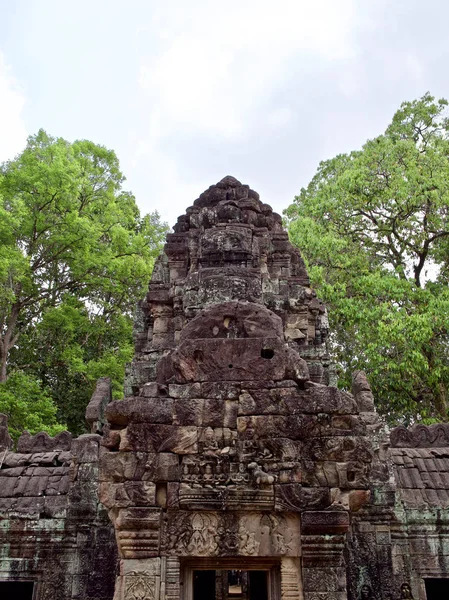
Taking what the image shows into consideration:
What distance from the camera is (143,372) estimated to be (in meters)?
7.71

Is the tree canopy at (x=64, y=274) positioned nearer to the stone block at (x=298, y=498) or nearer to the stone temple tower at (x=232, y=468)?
the stone temple tower at (x=232, y=468)

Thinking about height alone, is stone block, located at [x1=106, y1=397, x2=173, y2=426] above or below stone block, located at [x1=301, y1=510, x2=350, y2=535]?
above

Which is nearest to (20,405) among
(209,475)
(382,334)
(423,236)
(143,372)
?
(143,372)

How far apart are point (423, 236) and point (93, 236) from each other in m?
9.36

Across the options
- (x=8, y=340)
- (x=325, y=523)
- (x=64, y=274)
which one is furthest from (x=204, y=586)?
(x=64, y=274)

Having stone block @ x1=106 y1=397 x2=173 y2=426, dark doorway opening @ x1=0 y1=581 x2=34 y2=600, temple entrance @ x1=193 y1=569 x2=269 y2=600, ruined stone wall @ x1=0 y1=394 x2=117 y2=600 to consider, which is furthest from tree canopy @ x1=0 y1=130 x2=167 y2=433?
stone block @ x1=106 y1=397 x2=173 y2=426

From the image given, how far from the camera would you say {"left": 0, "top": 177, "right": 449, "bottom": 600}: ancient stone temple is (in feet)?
15.9

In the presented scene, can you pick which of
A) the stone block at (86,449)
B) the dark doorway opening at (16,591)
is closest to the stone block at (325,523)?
the stone block at (86,449)

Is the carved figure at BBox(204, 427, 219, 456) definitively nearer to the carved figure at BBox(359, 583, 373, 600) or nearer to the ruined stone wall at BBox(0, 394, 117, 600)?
the ruined stone wall at BBox(0, 394, 117, 600)

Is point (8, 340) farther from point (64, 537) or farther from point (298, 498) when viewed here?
point (298, 498)

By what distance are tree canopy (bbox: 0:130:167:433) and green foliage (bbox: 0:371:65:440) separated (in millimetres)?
45

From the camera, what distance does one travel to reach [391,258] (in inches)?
665

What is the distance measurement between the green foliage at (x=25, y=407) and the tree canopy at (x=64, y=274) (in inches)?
1.8

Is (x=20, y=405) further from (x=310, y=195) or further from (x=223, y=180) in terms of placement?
(x=310, y=195)
